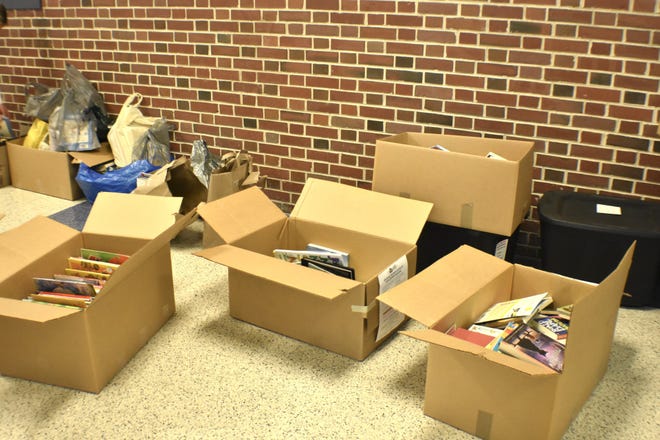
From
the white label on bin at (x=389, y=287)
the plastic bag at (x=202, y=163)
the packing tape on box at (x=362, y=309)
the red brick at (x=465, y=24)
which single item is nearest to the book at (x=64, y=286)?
the packing tape on box at (x=362, y=309)

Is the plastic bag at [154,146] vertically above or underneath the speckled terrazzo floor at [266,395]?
above

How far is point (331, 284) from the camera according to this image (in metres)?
1.98

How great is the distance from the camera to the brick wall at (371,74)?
2.58 metres

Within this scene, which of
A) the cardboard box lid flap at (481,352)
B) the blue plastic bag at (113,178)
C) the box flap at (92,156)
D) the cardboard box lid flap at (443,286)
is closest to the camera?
the cardboard box lid flap at (481,352)

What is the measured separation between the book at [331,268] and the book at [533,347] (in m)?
0.68

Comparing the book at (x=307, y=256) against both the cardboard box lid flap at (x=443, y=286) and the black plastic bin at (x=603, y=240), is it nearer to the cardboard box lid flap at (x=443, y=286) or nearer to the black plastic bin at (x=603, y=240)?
the cardboard box lid flap at (x=443, y=286)

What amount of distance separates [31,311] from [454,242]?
164cm

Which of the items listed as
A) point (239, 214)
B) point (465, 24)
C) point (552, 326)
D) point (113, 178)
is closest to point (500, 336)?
point (552, 326)

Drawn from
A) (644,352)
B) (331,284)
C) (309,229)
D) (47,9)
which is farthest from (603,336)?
(47,9)

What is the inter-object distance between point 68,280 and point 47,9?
2692 millimetres

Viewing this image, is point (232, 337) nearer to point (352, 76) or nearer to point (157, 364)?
point (157, 364)

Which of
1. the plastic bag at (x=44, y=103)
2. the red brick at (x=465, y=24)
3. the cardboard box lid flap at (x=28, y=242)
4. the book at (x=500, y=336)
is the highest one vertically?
the red brick at (x=465, y=24)

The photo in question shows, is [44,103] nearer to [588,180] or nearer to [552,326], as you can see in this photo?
[588,180]

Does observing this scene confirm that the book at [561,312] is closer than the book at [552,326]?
No
